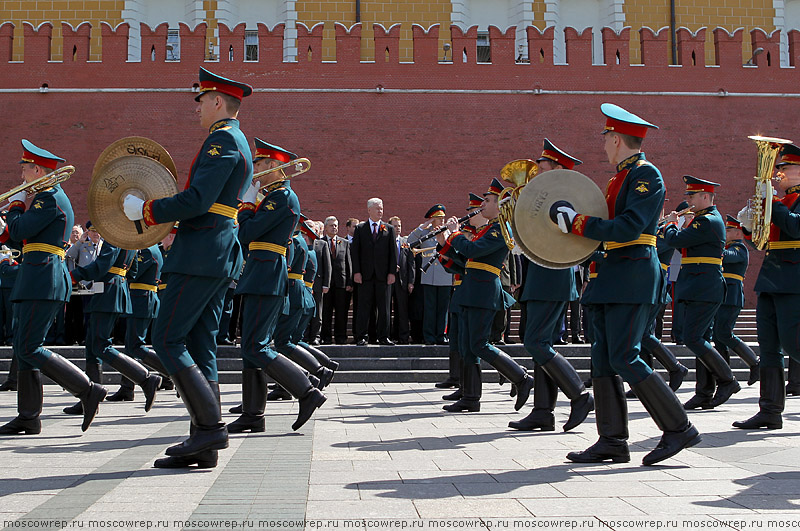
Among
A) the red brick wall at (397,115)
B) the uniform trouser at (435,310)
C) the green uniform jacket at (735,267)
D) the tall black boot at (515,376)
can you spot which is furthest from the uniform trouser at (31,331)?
the red brick wall at (397,115)

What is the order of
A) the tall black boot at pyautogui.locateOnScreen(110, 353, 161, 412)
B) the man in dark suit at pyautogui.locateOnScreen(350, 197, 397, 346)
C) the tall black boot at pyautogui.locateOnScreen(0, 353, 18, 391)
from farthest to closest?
the man in dark suit at pyautogui.locateOnScreen(350, 197, 397, 346)
the tall black boot at pyautogui.locateOnScreen(0, 353, 18, 391)
the tall black boot at pyautogui.locateOnScreen(110, 353, 161, 412)

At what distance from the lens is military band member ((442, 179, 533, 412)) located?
26.1 ft

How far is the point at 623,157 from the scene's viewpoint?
18.2 ft

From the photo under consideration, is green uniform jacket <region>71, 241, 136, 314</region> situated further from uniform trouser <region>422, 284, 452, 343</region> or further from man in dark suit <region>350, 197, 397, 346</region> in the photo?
uniform trouser <region>422, 284, 452, 343</region>

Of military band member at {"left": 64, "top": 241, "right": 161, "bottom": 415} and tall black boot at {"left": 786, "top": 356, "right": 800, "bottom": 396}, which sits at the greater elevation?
military band member at {"left": 64, "top": 241, "right": 161, "bottom": 415}

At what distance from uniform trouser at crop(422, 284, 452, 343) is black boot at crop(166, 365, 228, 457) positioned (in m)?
9.72

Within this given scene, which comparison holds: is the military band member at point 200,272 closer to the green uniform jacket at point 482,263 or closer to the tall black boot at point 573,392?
the tall black boot at point 573,392

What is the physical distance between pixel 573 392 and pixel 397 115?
16049 millimetres

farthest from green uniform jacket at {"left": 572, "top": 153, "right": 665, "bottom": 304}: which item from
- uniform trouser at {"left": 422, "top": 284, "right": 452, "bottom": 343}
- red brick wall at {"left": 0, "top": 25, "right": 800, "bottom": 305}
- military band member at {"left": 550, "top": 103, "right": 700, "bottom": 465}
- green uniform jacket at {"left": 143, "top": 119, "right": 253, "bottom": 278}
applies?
red brick wall at {"left": 0, "top": 25, "right": 800, "bottom": 305}

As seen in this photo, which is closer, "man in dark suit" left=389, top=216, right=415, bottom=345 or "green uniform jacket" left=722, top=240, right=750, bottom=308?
"green uniform jacket" left=722, top=240, right=750, bottom=308

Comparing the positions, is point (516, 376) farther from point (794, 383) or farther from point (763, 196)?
point (794, 383)

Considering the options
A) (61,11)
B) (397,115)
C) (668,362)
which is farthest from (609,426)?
(61,11)

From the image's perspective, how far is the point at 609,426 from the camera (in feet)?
17.5

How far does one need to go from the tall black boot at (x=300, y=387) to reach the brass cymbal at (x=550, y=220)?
1.99 m
